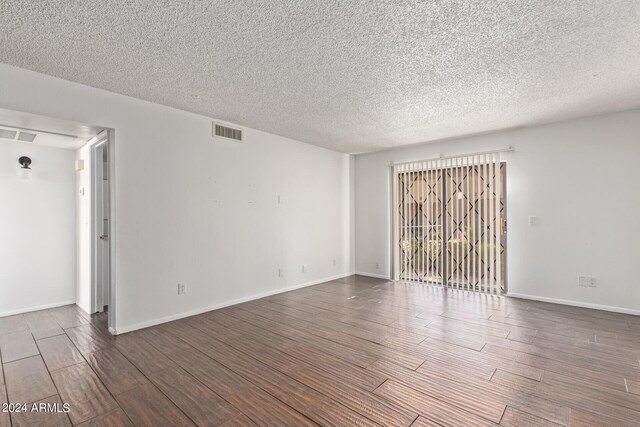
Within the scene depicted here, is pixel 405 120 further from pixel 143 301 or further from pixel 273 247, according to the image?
pixel 143 301

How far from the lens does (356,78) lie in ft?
9.85

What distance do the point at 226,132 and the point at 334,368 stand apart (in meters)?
3.40

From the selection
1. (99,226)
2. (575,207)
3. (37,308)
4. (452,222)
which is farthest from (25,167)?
(575,207)

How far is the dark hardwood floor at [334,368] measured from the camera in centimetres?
197

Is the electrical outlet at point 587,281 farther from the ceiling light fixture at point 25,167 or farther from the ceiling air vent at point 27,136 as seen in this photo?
the ceiling light fixture at point 25,167

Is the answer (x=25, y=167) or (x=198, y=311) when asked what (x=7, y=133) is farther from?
(x=198, y=311)

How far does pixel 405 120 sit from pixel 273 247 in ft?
9.27

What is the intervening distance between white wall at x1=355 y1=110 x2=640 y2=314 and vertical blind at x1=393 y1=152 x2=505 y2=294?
8.6 inches

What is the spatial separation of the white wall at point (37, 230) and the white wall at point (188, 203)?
1872 mm

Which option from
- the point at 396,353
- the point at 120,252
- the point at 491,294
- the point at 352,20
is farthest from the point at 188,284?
the point at 491,294

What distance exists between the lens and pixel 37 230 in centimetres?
428

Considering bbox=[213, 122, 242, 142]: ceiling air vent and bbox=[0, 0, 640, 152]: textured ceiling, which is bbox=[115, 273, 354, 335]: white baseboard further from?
bbox=[0, 0, 640, 152]: textured ceiling

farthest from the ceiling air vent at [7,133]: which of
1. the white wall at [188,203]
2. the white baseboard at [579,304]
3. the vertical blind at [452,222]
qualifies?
the white baseboard at [579,304]

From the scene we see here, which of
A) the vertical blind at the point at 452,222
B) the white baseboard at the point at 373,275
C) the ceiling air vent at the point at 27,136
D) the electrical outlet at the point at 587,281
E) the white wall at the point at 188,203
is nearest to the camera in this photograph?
the white wall at the point at 188,203
